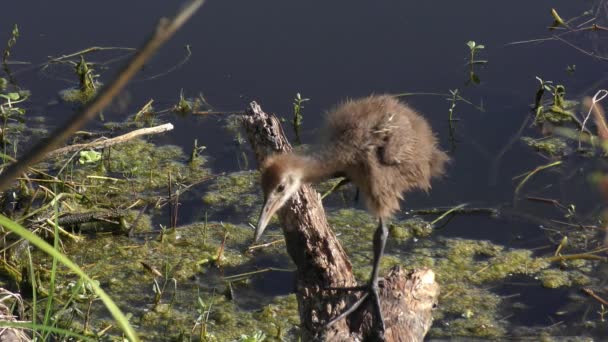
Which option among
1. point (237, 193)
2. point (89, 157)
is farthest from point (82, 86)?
point (237, 193)

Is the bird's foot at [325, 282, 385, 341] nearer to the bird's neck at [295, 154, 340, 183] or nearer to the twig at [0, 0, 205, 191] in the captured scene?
the bird's neck at [295, 154, 340, 183]

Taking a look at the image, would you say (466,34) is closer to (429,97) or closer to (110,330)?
(429,97)

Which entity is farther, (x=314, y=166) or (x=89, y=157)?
(x=89, y=157)

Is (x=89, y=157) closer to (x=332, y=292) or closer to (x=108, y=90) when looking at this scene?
(x=332, y=292)

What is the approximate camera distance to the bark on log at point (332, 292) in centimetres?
315

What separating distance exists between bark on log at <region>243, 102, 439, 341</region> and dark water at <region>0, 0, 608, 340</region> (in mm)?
1858

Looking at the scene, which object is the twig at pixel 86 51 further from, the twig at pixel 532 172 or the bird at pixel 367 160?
the bird at pixel 367 160

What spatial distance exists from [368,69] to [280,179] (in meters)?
3.03

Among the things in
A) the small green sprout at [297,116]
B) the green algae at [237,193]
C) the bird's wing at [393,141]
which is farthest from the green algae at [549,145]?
the bird's wing at [393,141]

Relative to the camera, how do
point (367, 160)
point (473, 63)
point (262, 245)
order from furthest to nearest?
point (473, 63) < point (262, 245) < point (367, 160)

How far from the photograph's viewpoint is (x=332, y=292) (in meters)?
3.22

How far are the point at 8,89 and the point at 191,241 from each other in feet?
6.96

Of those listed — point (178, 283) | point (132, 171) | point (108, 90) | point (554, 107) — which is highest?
point (108, 90)

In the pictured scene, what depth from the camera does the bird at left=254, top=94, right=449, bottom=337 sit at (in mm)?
3242
